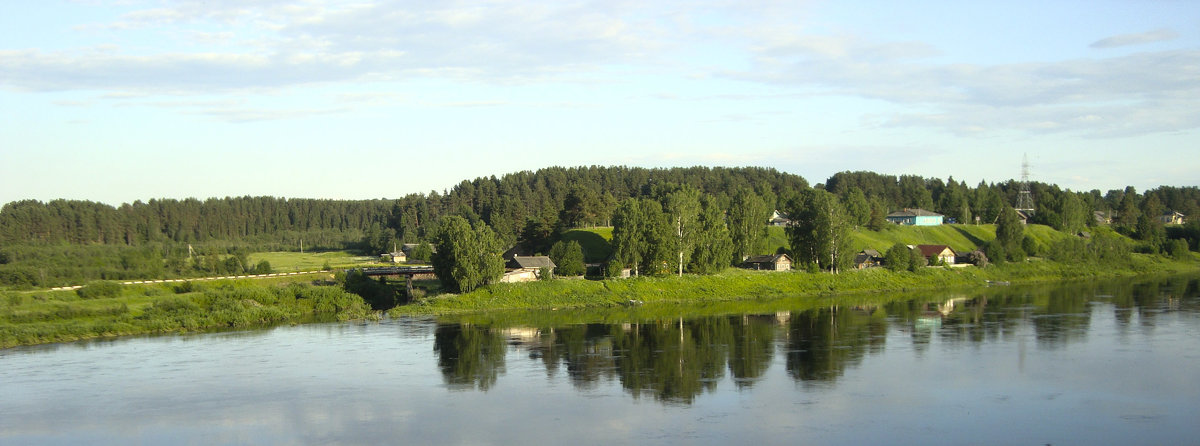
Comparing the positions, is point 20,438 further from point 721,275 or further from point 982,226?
point 982,226

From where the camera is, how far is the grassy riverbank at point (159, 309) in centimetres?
4634

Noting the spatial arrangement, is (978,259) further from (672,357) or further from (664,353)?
(672,357)

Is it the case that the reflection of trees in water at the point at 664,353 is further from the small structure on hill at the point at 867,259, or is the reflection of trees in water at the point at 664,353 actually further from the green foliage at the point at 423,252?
the green foliage at the point at 423,252

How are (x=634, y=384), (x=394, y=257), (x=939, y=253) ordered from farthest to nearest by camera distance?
1. (x=394, y=257)
2. (x=939, y=253)
3. (x=634, y=384)

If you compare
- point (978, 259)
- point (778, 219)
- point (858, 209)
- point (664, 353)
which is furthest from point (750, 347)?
point (778, 219)

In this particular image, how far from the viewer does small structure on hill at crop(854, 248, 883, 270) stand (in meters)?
75.5

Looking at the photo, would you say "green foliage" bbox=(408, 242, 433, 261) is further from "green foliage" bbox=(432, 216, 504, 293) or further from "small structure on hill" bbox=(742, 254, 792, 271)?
"small structure on hill" bbox=(742, 254, 792, 271)

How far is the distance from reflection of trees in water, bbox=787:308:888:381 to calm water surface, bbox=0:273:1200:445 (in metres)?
0.21

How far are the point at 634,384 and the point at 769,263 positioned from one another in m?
43.4

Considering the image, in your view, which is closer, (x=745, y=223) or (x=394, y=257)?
(x=745, y=223)

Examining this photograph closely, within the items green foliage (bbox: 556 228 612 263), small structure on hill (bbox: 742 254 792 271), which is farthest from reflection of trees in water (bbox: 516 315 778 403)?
green foliage (bbox: 556 228 612 263)

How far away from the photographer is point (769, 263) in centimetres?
7306

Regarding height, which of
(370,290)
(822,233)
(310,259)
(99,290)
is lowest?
(370,290)

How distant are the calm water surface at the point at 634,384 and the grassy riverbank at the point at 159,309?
3510 millimetres
